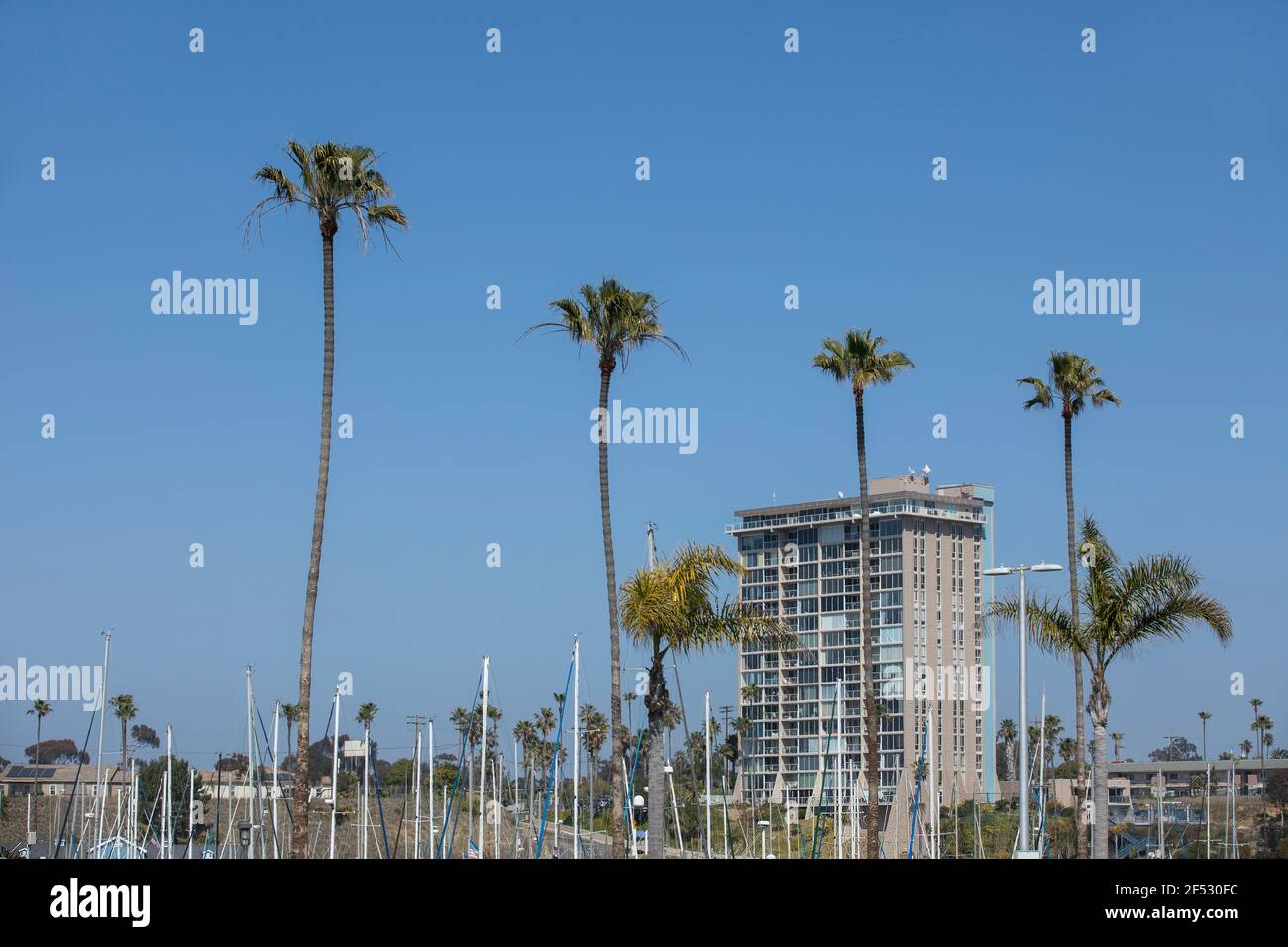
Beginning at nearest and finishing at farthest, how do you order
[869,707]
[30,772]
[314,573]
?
[314,573] < [869,707] < [30,772]

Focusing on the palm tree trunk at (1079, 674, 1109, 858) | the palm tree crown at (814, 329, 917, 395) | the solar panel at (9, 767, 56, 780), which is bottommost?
the solar panel at (9, 767, 56, 780)

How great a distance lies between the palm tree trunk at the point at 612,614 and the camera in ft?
129

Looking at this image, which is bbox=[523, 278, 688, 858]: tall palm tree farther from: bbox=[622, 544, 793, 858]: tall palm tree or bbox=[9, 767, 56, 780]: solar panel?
bbox=[9, 767, 56, 780]: solar panel

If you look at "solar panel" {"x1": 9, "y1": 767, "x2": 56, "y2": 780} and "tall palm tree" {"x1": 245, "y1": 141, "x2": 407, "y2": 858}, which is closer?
"tall palm tree" {"x1": 245, "y1": 141, "x2": 407, "y2": 858}

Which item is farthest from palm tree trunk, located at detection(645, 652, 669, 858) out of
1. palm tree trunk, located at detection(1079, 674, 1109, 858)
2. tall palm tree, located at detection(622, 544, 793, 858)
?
palm tree trunk, located at detection(1079, 674, 1109, 858)

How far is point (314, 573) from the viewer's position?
1380 inches

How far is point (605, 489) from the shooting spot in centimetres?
4234

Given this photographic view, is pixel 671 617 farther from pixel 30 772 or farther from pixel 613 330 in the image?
pixel 30 772

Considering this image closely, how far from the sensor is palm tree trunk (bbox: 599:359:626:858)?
3947 cm

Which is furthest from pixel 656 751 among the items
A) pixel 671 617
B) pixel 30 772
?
pixel 30 772

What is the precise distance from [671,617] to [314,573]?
9.14m

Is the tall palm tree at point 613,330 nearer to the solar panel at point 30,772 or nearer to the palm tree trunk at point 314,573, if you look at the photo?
the palm tree trunk at point 314,573
